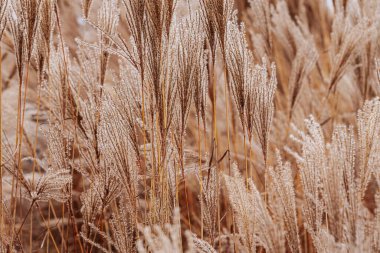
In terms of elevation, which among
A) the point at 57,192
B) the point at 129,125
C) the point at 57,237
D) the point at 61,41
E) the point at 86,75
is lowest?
the point at 57,237

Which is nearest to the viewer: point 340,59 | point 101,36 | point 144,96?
point 144,96

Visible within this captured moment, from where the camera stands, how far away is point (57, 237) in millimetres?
2240

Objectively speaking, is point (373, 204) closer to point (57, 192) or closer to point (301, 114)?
point (301, 114)

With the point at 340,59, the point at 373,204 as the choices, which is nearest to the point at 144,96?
the point at 340,59

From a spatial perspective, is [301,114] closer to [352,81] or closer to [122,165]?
[352,81]

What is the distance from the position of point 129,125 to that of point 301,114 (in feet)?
3.92

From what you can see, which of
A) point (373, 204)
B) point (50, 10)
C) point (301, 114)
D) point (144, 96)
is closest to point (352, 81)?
point (301, 114)

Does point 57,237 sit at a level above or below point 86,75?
below

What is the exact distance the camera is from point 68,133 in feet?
5.00

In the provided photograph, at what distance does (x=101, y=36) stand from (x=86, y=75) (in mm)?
129

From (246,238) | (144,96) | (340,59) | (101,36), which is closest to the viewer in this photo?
(246,238)

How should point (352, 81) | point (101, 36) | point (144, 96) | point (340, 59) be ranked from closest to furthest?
point (144, 96)
point (101, 36)
point (340, 59)
point (352, 81)

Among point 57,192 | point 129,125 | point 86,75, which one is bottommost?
point 57,192

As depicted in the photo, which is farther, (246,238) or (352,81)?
(352,81)
